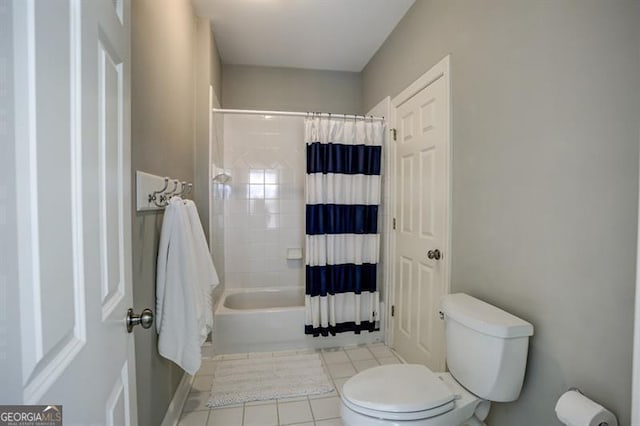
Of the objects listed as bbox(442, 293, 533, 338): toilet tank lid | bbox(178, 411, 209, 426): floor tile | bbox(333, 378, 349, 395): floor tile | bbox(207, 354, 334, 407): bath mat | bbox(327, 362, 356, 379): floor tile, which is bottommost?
bbox(178, 411, 209, 426): floor tile

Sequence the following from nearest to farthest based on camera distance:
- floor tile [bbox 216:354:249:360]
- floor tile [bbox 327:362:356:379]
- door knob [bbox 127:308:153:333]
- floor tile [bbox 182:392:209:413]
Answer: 1. door knob [bbox 127:308:153:333]
2. floor tile [bbox 182:392:209:413]
3. floor tile [bbox 327:362:356:379]
4. floor tile [bbox 216:354:249:360]

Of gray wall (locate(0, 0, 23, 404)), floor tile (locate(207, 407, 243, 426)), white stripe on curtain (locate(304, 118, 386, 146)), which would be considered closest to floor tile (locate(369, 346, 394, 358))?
floor tile (locate(207, 407, 243, 426))

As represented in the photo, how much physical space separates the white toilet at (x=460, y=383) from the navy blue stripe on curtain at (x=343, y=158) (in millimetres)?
1409

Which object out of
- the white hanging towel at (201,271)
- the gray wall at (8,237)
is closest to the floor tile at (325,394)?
the white hanging towel at (201,271)

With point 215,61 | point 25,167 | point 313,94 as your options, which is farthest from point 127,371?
point 313,94

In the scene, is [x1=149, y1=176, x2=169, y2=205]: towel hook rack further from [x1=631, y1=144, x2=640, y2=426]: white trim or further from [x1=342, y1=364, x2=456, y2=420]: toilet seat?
[x1=631, y1=144, x2=640, y2=426]: white trim

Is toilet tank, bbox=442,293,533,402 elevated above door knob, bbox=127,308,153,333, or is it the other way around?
door knob, bbox=127,308,153,333

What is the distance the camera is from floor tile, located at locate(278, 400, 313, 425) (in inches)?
65.1

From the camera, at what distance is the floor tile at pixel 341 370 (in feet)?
6.89

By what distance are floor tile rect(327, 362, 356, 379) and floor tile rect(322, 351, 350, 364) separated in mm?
49

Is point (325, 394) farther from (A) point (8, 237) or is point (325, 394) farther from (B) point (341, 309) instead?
(A) point (8, 237)

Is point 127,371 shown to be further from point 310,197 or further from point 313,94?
point 313,94

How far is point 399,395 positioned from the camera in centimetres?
115

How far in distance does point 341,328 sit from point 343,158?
141 cm
